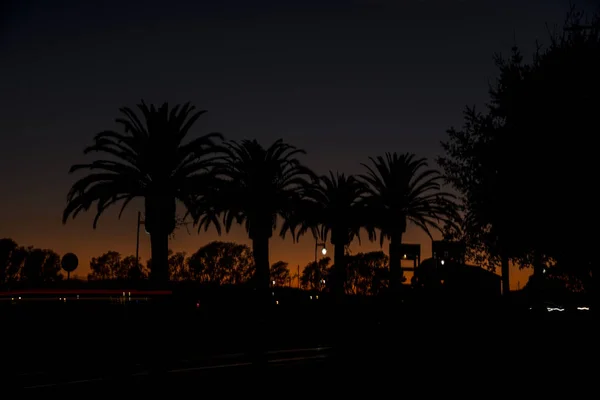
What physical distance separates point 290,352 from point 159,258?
1786 cm

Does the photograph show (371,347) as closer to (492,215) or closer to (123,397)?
(492,215)

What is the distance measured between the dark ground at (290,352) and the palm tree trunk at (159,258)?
28.6 ft

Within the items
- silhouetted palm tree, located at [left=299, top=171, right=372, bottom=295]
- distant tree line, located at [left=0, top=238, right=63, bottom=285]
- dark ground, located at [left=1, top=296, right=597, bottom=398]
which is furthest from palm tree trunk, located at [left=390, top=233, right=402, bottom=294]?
distant tree line, located at [left=0, top=238, right=63, bottom=285]

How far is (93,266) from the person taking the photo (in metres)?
161

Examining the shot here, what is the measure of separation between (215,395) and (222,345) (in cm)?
1247

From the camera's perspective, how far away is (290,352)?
2016cm

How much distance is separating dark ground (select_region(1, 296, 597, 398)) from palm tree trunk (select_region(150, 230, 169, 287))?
8725mm

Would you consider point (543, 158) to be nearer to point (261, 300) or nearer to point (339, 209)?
point (261, 300)

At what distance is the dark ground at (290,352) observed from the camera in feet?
39.5

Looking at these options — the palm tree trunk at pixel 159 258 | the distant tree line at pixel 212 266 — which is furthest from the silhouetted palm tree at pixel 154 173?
the distant tree line at pixel 212 266

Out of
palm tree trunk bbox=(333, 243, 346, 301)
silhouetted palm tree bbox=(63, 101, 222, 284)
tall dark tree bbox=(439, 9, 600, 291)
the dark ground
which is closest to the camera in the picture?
the dark ground

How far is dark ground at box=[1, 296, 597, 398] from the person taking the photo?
474 inches

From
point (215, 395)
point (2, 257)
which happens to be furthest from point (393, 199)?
point (2, 257)

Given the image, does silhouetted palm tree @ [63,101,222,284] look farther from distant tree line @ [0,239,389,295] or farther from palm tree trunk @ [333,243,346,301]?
distant tree line @ [0,239,389,295]
